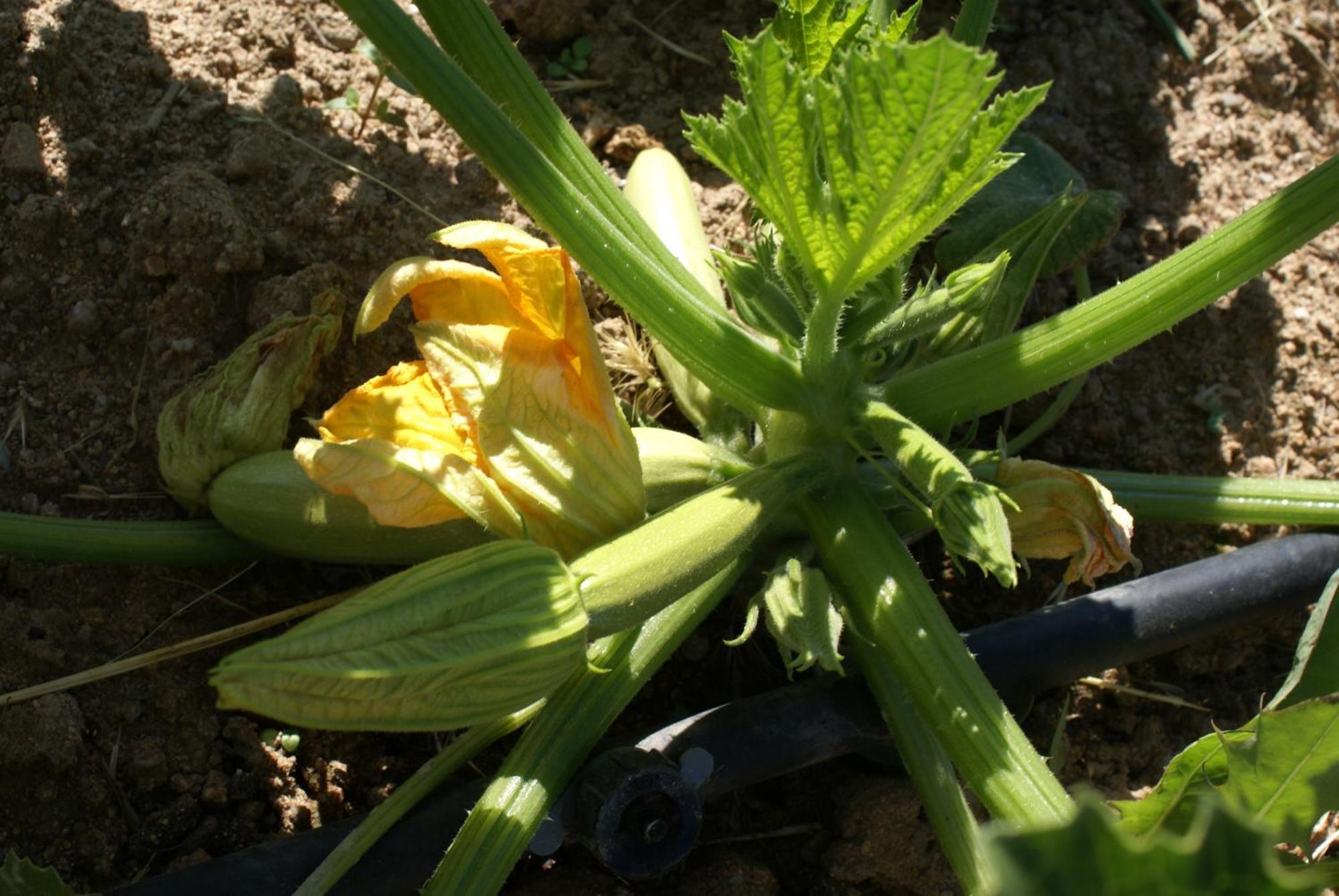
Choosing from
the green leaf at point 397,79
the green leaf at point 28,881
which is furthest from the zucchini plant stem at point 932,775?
the green leaf at point 397,79

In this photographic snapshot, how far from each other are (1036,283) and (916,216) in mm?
1231

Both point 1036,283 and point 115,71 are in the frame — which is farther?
point 1036,283

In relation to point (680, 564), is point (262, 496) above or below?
above

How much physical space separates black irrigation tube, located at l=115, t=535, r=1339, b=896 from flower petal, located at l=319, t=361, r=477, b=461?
0.52 meters

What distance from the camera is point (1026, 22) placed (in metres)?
2.88

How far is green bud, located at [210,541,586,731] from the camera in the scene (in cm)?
133

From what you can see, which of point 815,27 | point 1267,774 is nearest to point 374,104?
point 815,27

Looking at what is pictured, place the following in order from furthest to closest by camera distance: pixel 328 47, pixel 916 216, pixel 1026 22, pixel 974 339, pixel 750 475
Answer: pixel 1026 22 → pixel 328 47 → pixel 974 339 → pixel 750 475 → pixel 916 216

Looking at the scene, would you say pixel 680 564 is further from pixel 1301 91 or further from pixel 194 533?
pixel 1301 91

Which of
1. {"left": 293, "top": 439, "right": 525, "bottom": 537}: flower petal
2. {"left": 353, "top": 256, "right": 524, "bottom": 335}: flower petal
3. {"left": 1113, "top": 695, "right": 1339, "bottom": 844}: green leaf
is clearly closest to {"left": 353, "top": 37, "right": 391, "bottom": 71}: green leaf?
{"left": 353, "top": 256, "right": 524, "bottom": 335}: flower petal

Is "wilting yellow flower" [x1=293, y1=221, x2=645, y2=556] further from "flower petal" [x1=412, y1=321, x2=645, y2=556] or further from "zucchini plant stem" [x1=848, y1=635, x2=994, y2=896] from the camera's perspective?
"zucchini plant stem" [x1=848, y1=635, x2=994, y2=896]

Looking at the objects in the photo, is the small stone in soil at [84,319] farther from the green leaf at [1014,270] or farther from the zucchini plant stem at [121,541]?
the green leaf at [1014,270]

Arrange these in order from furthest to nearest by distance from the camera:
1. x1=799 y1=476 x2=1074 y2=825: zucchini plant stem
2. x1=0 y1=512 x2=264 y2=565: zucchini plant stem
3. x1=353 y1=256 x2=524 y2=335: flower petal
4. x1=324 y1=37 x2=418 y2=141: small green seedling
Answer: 1. x1=324 y1=37 x2=418 y2=141: small green seedling
2. x1=0 y1=512 x2=264 y2=565: zucchini plant stem
3. x1=353 y1=256 x2=524 y2=335: flower petal
4. x1=799 y1=476 x2=1074 y2=825: zucchini plant stem

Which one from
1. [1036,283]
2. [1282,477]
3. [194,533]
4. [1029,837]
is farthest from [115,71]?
[1282,477]
